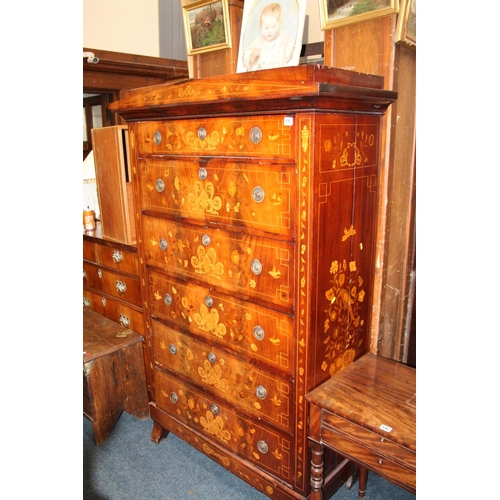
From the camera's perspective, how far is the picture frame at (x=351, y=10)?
1.54 meters

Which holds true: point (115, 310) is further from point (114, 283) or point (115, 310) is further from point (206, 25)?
point (206, 25)

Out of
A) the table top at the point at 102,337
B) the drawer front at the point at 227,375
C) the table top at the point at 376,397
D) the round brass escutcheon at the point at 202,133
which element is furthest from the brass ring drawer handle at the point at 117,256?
the table top at the point at 376,397

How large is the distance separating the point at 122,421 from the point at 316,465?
58.6 inches

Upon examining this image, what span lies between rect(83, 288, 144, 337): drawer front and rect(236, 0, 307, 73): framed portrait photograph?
155 centimetres

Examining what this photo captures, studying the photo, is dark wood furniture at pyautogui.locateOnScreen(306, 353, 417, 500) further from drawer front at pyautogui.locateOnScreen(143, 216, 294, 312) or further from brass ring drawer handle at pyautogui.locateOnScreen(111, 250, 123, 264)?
brass ring drawer handle at pyautogui.locateOnScreen(111, 250, 123, 264)

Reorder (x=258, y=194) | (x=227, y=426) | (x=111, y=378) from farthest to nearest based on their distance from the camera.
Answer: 1. (x=111, y=378)
2. (x=227, y=426)
3. (x=258, y=194)

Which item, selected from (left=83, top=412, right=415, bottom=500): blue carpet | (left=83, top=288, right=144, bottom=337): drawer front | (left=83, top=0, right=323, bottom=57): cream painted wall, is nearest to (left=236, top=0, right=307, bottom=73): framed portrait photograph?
(left=83, top=288, right=144, bottom=337): drawer front

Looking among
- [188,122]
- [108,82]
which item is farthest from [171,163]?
[108,82]

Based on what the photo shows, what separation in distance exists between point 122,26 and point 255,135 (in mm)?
2896

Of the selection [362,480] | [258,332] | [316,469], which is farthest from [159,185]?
[362,480]

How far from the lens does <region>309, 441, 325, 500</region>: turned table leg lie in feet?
5.27

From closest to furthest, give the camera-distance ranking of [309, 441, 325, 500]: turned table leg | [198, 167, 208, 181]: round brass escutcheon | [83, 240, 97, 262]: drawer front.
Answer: [309, 441, 325, 500]: turned table leg
[198, 167, 208, 181]: round brass escutcheon
[83, 240, 97, 262]: drawer front

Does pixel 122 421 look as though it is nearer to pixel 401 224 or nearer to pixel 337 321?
pixel 337 321

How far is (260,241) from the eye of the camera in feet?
5.21
